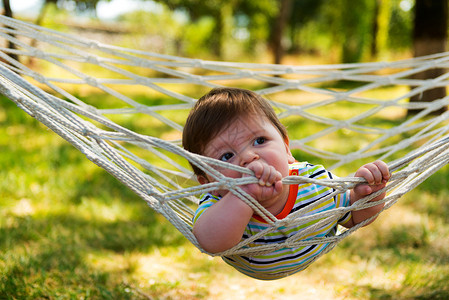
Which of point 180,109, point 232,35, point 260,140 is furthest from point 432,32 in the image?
point 232,35

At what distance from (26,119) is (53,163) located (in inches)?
39.3

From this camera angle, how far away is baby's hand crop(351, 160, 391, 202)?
1.06 meters

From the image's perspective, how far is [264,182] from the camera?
0.95 m

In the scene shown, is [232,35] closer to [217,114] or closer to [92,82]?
[92,82]

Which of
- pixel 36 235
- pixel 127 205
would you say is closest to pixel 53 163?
pixel 127 205

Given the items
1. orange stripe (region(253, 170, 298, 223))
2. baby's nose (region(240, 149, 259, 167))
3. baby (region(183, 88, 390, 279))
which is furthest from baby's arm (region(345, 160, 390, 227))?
baby's nose (region(240, 149, 259, 167))

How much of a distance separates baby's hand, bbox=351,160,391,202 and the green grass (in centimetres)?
70

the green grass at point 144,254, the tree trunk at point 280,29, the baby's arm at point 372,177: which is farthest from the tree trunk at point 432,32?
the baby's arm at point 372,177

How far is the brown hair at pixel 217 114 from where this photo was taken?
1072mm

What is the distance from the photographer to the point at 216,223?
971 mm

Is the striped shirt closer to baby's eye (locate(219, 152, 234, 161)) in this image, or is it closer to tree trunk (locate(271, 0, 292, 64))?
baby's eye (locate(219, 152, 234, 161))

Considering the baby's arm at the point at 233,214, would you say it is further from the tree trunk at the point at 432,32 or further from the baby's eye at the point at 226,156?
the tree trunk at the point at 432,32

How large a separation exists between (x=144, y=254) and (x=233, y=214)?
1.05m

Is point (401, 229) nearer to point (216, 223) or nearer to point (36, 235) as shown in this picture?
point (216, 223)
